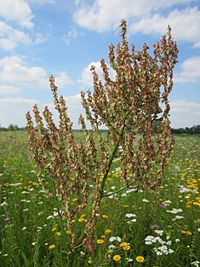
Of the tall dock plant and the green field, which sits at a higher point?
the tall dock plant

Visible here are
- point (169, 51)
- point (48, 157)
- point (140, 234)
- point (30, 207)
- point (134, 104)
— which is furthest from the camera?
point (30, 207)

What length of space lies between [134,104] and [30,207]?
3.26m

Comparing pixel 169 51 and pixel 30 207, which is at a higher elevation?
pixel 169 51

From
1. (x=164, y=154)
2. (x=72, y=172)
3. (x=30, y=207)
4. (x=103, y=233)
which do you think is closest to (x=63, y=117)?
(x=72, y=172)

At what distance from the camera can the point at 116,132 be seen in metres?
2.81

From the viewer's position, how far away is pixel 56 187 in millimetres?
3025

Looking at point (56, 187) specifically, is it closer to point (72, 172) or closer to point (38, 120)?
point (72, 172)

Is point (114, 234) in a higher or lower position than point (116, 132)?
lower

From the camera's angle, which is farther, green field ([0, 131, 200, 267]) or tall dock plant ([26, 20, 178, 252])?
green field ([0, 131, 200, 267])

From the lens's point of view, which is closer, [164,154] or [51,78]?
[164,154]

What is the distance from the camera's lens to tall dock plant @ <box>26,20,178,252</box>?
2.76 meters

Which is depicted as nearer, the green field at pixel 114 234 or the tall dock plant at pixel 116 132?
the tall dock plant at pixel 116 132

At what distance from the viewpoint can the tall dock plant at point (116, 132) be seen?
2.76m

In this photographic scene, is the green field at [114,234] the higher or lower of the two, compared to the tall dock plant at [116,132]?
lower
